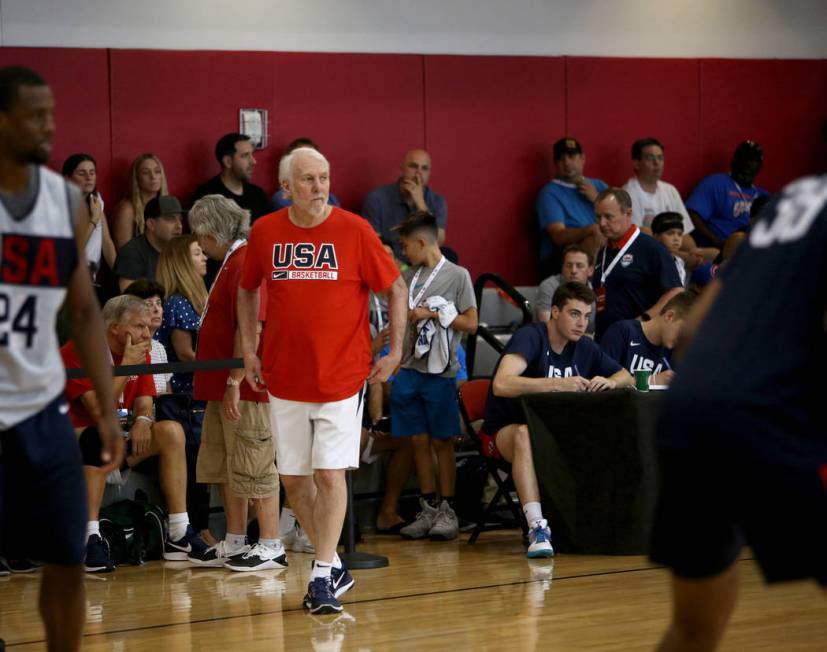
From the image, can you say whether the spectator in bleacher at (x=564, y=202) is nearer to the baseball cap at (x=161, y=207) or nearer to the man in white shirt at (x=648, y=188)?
the man in white shirt at (x=648, y=188)

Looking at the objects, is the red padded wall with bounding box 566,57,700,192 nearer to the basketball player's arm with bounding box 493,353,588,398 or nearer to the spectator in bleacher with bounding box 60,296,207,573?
the basketball player's arm with bounding box 493,353,588,398

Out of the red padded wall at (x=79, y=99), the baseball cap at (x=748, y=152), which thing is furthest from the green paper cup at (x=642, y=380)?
the baseball cap at (x=748, y=152)

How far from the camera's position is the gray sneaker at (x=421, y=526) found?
279 inches

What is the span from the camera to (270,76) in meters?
9.45

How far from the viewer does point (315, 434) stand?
16.6 feet

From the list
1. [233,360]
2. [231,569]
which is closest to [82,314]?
[233,360]

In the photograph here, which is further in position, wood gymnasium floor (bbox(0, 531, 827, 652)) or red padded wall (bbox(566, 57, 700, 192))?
red padded wall (bbox(566, 57, 700, 192))

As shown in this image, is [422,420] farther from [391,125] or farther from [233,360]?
[391,125]

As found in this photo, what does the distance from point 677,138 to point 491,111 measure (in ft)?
5.69

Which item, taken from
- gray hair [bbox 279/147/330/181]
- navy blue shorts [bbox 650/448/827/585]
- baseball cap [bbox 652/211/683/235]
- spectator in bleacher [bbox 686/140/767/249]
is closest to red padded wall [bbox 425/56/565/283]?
spectator in bleacher [bbox 686/140/767/249]

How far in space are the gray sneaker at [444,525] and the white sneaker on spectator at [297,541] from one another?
26.4 inches

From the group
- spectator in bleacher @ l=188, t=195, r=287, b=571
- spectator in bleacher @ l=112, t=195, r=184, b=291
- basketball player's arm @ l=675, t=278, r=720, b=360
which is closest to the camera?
basketball player's arm @ l=675, t=278, r=720, b=360

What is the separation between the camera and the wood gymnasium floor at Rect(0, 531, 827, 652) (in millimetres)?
4613

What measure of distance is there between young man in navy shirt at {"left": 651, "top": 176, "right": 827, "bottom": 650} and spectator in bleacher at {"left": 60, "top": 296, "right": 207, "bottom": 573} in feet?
13.8
